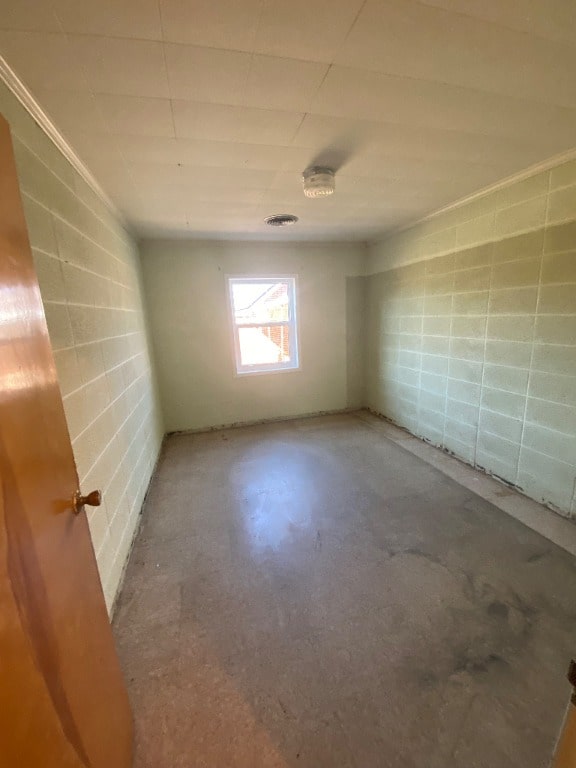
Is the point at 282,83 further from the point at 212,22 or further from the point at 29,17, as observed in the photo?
the point at 29,17

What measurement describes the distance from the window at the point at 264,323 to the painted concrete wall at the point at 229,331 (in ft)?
0.36

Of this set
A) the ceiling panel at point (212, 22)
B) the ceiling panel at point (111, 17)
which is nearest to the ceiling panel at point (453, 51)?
the ceiling panel at point (212, 22)

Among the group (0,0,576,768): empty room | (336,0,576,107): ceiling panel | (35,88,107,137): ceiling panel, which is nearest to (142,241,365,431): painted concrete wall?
(0,0,576,768): empty room

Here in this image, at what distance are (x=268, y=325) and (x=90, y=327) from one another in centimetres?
253

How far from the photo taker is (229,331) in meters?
3.81

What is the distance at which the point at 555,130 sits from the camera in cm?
153

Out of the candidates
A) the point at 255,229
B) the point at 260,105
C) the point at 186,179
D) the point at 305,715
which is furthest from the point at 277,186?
the point at 305,715

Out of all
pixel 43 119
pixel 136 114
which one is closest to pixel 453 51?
pixel 136 114

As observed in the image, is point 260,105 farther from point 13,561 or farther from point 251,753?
point 251,753

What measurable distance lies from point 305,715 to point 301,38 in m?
2.34

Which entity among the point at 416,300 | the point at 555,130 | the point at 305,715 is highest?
the point at 555,130

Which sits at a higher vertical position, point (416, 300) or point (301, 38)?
point (301, 38)

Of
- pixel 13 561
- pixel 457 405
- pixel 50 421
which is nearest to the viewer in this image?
pixel 13 561

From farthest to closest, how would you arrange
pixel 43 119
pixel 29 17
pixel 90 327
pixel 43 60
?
pixel 90 327 → pixel 43 119 → pixel 43 60 → pixel 29 17
